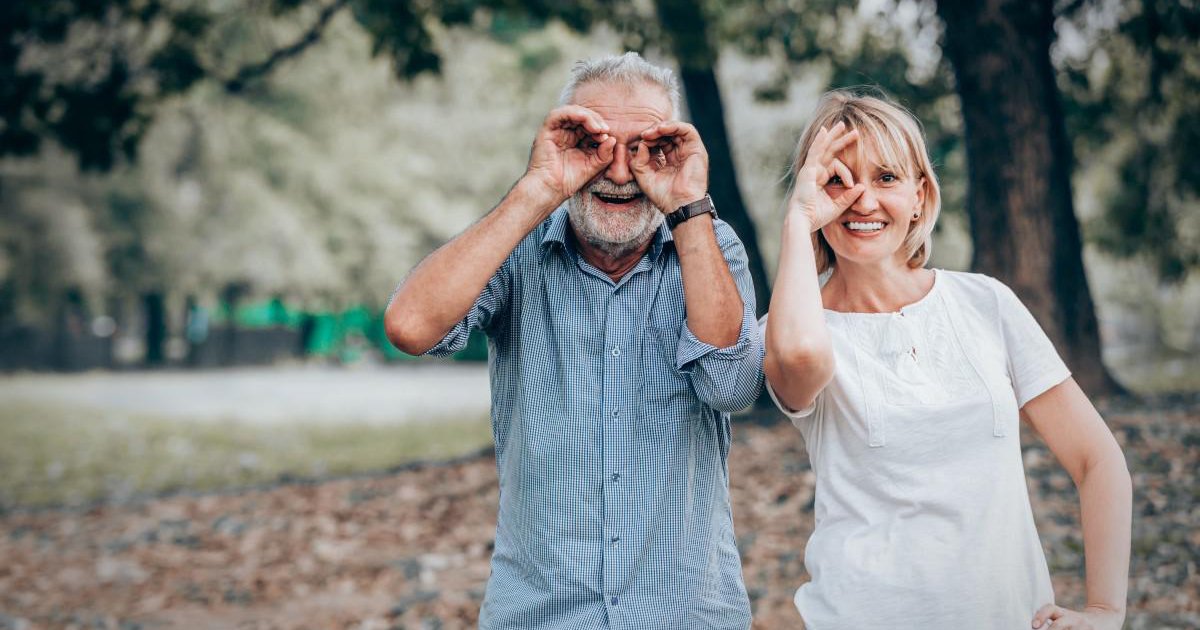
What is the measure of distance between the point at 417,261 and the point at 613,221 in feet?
16.8

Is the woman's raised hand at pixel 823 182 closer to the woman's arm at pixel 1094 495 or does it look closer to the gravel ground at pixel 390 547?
the woman's arm at pixel 1094 495

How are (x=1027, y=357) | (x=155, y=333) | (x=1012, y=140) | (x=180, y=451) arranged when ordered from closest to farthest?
(x=1027, y=357)
(x=1012, y=140)
(x=180, y=451)
(x=155, y=333)

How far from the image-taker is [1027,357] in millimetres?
2438

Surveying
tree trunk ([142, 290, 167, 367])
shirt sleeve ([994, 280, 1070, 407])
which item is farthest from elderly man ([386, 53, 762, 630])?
tree trunk ([142, 290, 167, 367])

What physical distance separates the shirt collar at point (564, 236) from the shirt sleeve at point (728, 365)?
0.25 metres

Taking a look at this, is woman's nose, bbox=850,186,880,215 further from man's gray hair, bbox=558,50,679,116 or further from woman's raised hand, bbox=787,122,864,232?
man's gray hair, bbox=558,50,679,116

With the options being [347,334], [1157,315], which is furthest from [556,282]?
[347,334]

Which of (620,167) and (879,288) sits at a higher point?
(620,167)

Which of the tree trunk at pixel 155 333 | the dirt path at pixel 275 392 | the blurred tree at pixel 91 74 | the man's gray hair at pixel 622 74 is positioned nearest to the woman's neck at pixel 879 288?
the man's gray hair at pixel 622 74

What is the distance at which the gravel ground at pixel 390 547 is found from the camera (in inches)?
247

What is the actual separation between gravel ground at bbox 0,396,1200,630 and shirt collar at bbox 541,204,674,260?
137 inches

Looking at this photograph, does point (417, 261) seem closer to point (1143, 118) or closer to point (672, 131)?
point (672, 131)

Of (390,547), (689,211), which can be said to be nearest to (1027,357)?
(689,211)

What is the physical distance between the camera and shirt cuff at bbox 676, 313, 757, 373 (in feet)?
8.32
